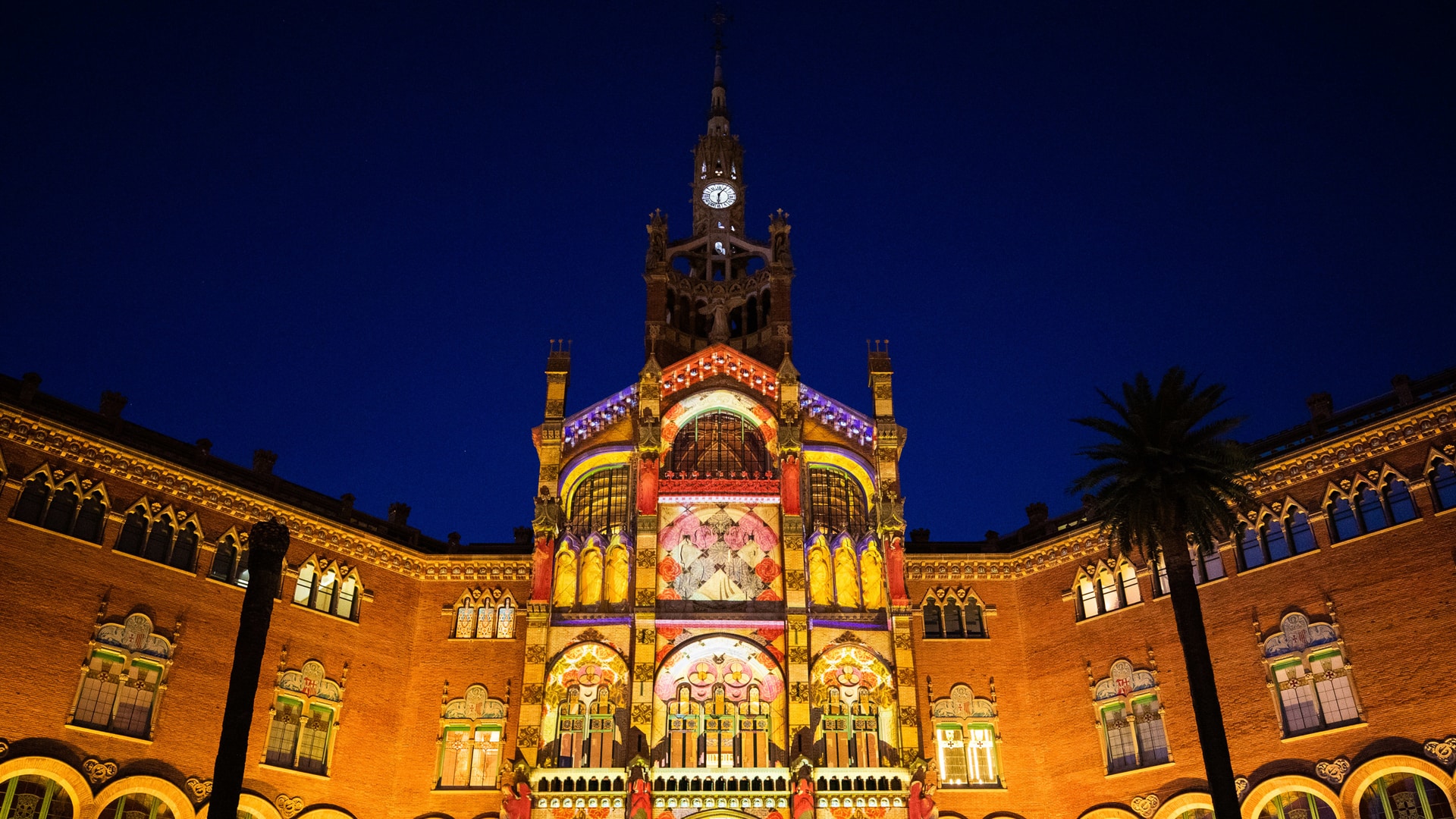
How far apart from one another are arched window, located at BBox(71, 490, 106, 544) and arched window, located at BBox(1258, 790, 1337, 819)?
38526mm

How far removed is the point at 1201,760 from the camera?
39844 millimetres

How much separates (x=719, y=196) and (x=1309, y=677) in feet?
120

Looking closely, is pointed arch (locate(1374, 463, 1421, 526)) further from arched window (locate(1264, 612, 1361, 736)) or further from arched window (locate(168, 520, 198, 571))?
arched window (locate(168, 520, 198, 571))

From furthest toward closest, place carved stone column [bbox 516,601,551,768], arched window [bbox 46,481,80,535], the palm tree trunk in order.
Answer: carved stone column [bbox 516,601,551,768], arched window [bbox 46,481,80,535], the palm tree trunk

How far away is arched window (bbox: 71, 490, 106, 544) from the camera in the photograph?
3788 centimetres

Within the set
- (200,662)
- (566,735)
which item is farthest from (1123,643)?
(200,662)

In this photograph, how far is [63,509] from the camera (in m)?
37.8

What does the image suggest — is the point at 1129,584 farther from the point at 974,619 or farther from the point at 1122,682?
the point at 974,619

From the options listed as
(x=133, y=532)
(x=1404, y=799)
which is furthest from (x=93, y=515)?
(x=1404, y=799)

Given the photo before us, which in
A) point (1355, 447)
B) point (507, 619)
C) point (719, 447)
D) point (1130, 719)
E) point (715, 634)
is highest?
point (719, 447)

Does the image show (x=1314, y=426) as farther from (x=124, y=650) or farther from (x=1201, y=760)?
(x=124, y=650)

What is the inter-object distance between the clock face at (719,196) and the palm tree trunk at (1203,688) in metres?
34.6

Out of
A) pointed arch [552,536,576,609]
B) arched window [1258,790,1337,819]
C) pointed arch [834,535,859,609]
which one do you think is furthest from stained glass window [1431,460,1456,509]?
pointed arch [552,536,576,609]

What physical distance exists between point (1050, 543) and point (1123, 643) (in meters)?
4.98
